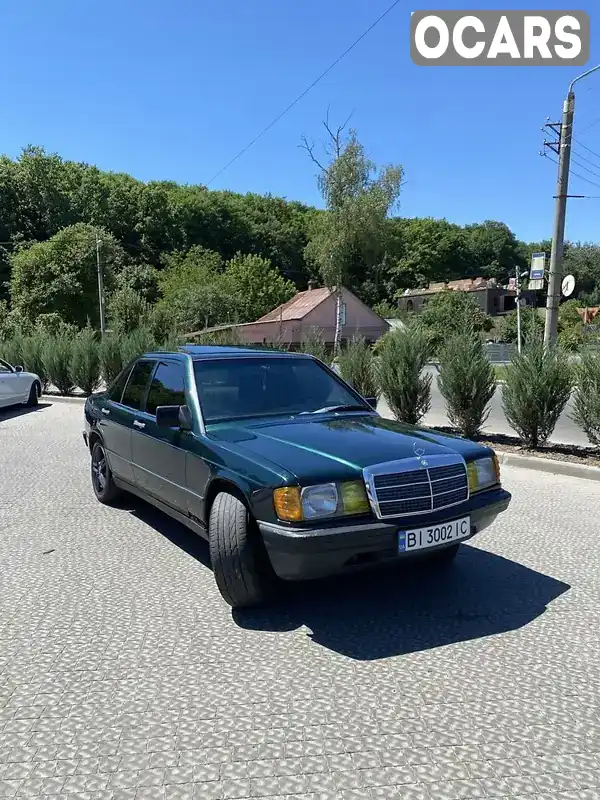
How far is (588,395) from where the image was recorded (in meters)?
8.22

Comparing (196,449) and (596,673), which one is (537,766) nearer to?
(596,673)

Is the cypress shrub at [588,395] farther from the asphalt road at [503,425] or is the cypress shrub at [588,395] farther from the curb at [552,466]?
the asphalt road at [503,425]

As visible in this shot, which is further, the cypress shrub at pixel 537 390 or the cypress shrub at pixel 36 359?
the cypress shrub at pixel 36 359

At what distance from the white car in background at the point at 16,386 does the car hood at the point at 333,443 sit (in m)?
12.3

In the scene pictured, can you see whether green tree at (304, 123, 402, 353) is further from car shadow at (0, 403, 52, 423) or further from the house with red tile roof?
car shadow at (0, 403, 52, 423)

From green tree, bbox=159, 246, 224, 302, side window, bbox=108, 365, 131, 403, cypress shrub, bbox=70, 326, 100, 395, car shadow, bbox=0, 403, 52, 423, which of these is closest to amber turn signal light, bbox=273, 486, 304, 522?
side window, bbox=108, 365, 131, 403

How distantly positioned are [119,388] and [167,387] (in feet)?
4.31

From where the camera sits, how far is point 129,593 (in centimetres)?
415

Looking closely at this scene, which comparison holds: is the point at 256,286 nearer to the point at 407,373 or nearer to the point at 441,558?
the point at 407,373

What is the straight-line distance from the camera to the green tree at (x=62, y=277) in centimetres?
5034

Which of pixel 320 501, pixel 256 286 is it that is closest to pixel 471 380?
pixel 320 501

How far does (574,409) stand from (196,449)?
20.4 ft

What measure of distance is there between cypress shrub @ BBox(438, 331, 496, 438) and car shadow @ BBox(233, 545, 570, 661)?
216 inches

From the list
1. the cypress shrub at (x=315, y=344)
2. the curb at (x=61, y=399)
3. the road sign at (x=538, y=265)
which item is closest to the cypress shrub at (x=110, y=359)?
the curb at (x=61, y=399)
